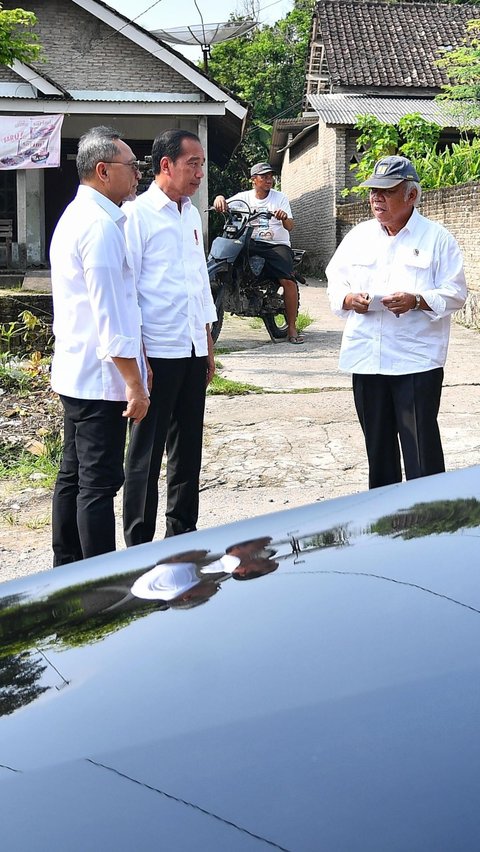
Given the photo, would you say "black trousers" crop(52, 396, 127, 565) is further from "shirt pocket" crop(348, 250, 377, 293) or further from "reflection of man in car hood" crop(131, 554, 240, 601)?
"reflection of man in car hood" crop(131, 554, 240, 601)

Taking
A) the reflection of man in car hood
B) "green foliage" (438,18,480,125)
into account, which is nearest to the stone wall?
"green foliage" (438,18,480,125)

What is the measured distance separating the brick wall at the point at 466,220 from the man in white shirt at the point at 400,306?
8421mm

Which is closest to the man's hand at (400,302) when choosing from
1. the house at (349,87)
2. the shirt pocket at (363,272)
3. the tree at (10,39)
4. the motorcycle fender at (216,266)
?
the shirt pocket at (363,272)

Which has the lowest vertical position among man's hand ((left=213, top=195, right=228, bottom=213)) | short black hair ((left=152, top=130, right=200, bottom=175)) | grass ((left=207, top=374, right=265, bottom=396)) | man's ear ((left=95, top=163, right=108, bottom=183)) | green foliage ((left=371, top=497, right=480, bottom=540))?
grass ((left=207, top=374, right=265, bottom=396))

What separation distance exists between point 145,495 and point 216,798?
10.4ft

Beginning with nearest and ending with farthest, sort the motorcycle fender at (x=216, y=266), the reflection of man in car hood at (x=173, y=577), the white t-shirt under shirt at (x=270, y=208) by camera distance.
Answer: the reflection of man in car hood at (x=173, y=577) < the motorcycle fender at (x=216, y=266) < the white t-shirt under shirt at (x=270, y=208)

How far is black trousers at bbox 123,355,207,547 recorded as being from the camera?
13.9ft

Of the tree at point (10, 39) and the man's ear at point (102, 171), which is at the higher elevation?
the tree at point (10, 39)

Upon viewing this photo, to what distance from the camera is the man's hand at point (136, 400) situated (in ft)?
12.0

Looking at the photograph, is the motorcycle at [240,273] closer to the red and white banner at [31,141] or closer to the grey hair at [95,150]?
the grey hair at [95,150]

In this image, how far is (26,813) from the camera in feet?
3.79

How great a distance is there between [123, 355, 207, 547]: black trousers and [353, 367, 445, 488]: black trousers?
734 millimetres

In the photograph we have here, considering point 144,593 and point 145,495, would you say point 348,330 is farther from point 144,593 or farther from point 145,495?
point 144,593

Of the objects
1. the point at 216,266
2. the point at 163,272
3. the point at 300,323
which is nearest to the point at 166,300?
the point at 163,272
